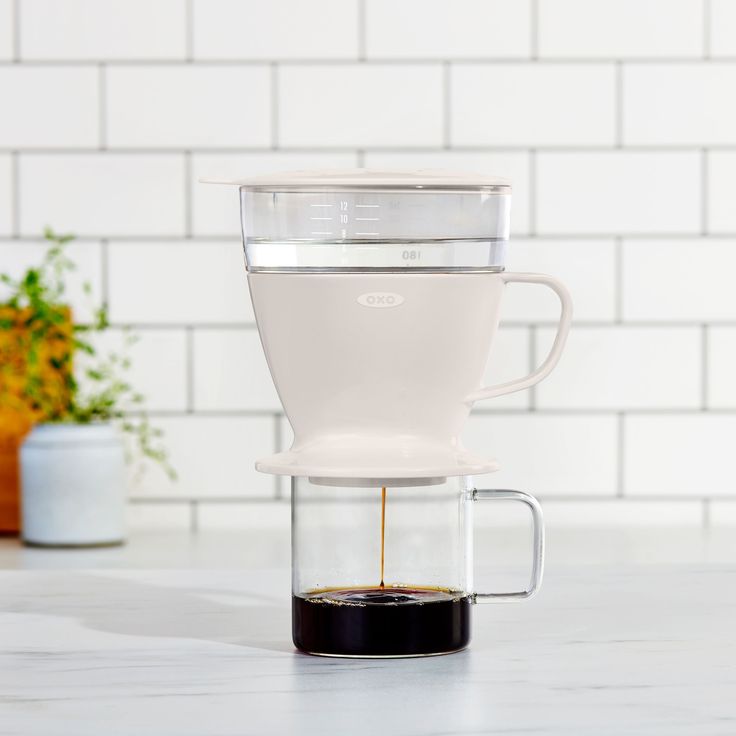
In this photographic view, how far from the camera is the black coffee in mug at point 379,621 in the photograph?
678 millimetres

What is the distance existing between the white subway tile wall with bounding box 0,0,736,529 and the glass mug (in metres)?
0.78

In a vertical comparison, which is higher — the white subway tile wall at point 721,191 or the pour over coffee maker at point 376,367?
the white subway tile wall at point 721,191

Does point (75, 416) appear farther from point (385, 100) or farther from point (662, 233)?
point (662, 233)

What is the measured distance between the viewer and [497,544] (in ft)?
4.54

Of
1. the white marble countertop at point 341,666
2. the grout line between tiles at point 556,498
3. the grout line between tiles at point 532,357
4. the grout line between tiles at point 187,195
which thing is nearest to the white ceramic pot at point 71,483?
the grout line between tiles at point 556,498

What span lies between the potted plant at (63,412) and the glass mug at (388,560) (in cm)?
69

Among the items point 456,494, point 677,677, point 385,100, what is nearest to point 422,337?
point 456,494

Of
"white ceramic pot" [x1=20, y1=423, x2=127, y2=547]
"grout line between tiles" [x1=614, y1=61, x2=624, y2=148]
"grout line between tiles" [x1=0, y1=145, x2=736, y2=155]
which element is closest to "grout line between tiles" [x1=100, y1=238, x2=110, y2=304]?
"grout line between tiles" [x1=0, y1=145, x2=736, y2=155]

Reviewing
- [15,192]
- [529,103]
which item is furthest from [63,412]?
[529,103]

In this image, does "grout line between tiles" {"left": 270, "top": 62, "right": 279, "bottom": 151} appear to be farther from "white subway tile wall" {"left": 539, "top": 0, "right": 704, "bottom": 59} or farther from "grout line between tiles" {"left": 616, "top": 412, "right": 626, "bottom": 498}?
"grout line between tiles" {"left": 616, "top": 412, "right": 626, "bottom": 498}

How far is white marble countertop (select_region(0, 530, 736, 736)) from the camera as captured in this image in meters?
0.58

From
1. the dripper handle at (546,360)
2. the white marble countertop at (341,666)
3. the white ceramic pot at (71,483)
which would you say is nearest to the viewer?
the white marble countertop at (341,666)

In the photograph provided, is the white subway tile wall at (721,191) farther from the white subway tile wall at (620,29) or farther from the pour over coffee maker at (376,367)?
the pour over coffee maker at (376,367)

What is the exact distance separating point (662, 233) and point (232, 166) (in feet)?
1.70
